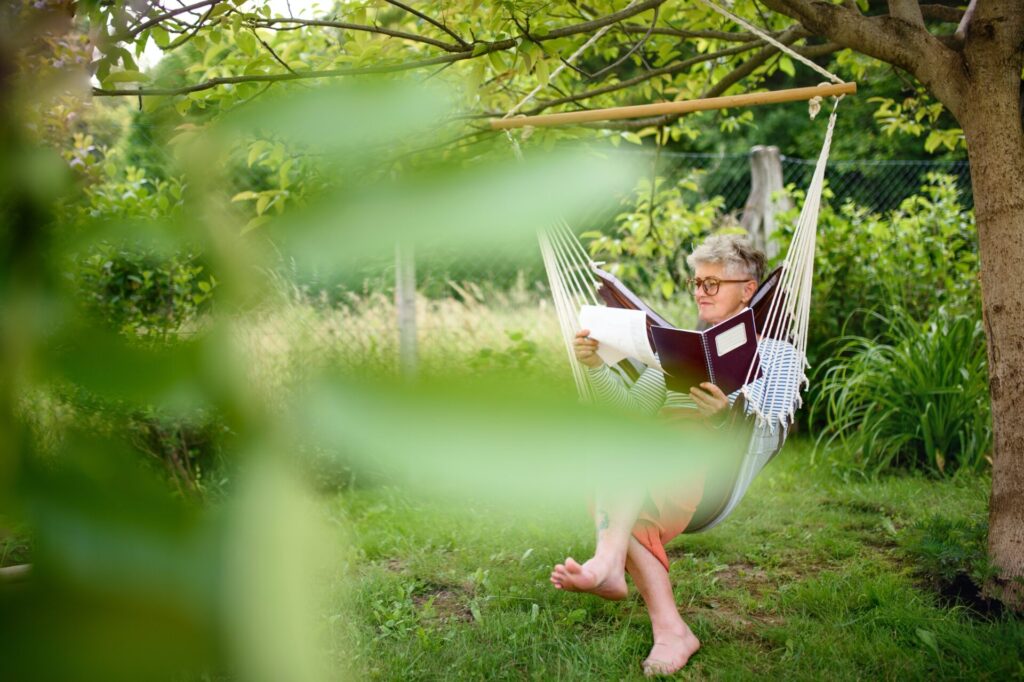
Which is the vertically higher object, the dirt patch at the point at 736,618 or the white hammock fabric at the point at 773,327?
the white hammock fabric at the point at 773,327

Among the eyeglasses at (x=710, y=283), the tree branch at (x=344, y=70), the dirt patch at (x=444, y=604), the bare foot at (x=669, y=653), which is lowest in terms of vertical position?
the dirt patch at (x=444, y=604)

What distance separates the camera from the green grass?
6.93 feet

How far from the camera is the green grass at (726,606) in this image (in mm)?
2111

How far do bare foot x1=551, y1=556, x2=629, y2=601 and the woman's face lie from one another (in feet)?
2.57

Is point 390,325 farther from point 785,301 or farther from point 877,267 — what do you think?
point 877,267

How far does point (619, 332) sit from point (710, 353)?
37cm

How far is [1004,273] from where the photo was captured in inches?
84.5

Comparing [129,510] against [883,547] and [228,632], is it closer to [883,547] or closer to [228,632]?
[228,632]

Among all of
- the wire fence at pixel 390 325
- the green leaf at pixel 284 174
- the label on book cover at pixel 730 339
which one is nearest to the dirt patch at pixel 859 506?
the label on book cover at pixel 730 339

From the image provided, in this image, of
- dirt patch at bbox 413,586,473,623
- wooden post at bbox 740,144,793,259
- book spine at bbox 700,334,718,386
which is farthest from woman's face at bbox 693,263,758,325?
wooden post at bbox 740,144,793,259

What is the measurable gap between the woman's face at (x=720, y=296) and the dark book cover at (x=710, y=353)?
49 centimetres

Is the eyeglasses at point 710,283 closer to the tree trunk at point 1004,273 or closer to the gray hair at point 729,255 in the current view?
the gray hair at point 729,255

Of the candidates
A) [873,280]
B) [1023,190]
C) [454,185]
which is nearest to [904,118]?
[873,280]

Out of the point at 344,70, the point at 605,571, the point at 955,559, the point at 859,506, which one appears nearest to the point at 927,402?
the point at 859,506
